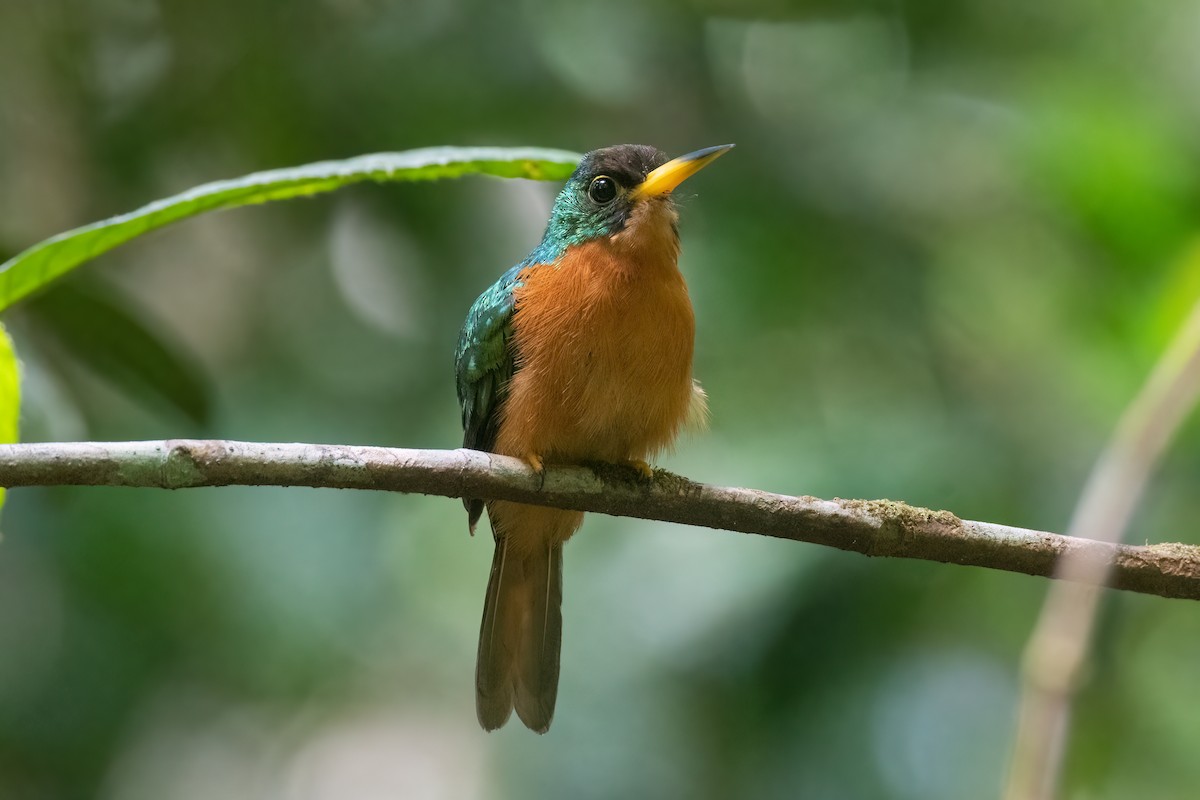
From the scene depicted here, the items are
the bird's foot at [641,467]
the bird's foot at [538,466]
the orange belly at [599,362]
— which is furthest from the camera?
the orange belly at [599,362]

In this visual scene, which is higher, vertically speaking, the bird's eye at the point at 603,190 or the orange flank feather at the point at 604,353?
the bird's eye at the point at 603,190

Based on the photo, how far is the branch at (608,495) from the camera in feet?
4.88

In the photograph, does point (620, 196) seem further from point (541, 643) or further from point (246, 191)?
point (541, 643)

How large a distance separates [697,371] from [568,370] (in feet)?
4.15

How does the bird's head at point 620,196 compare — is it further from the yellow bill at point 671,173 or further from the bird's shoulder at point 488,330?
the bird's shoulder at point 488,330

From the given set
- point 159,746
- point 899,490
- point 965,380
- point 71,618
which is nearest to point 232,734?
point 159,746

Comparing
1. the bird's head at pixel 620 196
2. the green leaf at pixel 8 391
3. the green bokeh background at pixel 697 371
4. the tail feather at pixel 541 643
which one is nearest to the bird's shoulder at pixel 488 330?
the bird's head at pixel 620 196

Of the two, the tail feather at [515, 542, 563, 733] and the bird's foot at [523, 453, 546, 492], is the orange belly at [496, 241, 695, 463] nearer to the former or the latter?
the bird's foot at [523, 453, 546, 492]

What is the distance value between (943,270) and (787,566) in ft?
4.50

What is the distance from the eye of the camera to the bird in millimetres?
2197

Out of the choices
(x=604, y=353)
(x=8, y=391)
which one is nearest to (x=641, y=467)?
(x=604, y=353)

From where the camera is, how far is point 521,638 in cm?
251

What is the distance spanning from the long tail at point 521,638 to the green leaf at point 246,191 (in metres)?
0.91

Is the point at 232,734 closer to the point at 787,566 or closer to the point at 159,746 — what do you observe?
the point at 159,746
